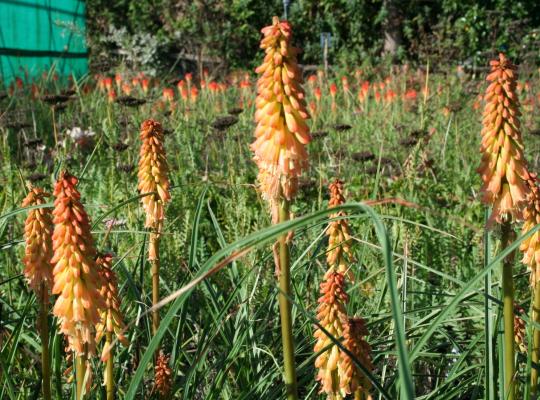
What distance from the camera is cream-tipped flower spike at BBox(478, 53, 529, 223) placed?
191 cm

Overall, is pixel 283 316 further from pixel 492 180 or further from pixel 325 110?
pixel 325 110

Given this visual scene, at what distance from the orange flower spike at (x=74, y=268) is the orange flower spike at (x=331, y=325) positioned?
1.85 ft

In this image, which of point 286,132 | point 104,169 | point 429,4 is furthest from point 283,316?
point 429,4

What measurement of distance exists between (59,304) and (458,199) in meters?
4.18

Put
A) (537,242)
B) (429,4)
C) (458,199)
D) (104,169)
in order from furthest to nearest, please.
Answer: (429,4)
(104,169)
(458,199)
(537,242)

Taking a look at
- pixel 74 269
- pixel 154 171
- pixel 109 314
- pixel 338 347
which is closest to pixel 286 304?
pixel 338 347

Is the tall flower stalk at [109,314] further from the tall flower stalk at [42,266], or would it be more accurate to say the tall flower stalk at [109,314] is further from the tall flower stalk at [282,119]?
the tall flower stalk at [282,119]

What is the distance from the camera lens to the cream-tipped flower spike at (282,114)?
1610 millimetres

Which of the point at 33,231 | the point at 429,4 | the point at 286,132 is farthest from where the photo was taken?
the point at 429,4

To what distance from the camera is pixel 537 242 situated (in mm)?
2217

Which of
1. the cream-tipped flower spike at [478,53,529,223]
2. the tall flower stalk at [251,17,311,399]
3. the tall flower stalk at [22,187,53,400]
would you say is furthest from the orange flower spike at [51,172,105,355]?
the cream-tipped flower spike at [478,53,529,223]

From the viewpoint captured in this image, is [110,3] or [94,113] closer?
[94,113]

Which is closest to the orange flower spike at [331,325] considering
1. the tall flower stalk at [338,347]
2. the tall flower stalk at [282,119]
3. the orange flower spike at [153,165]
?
the tall flower stalk at [338,347]

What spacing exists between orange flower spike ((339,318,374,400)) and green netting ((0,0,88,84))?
38.0 feet
